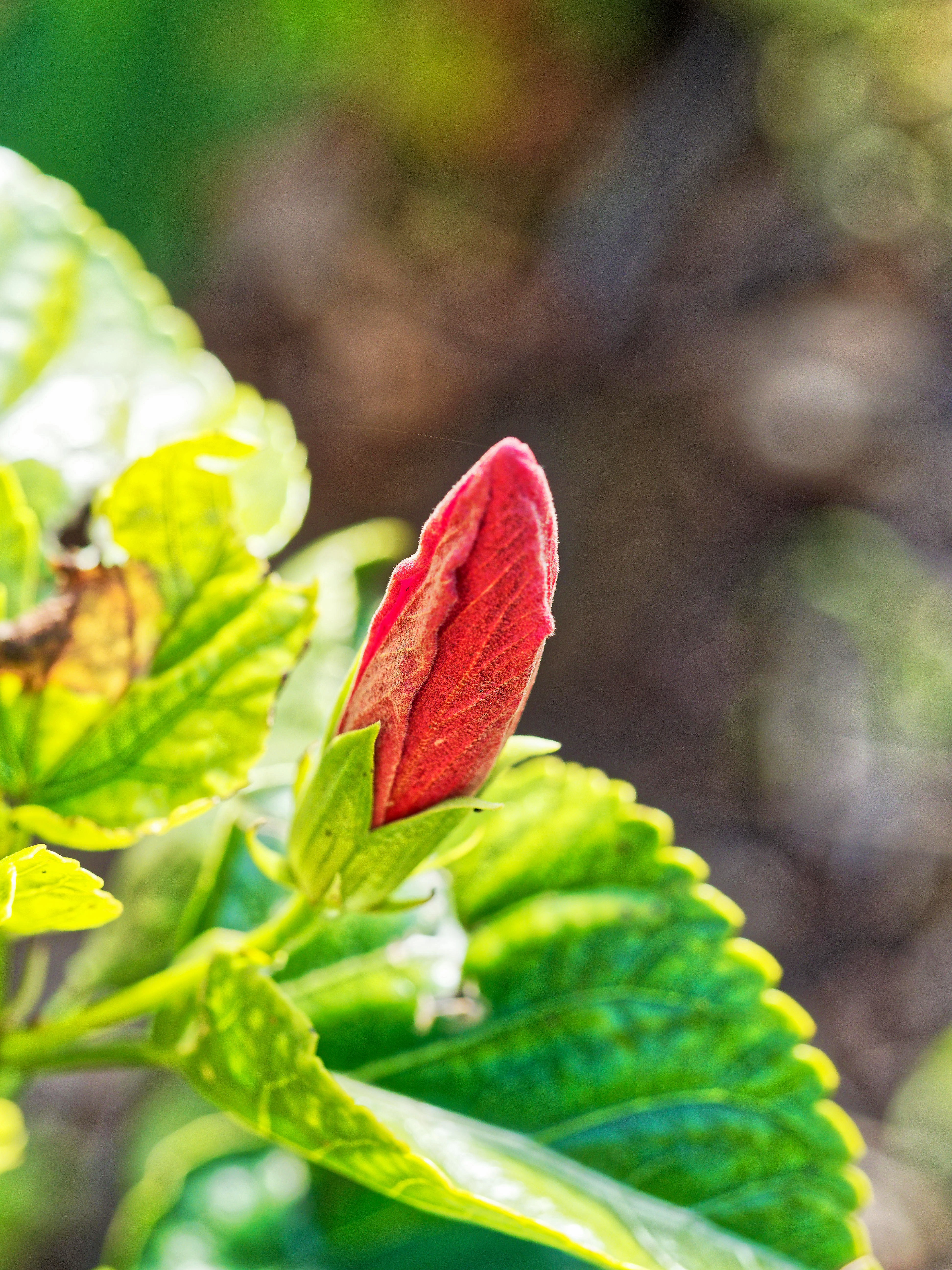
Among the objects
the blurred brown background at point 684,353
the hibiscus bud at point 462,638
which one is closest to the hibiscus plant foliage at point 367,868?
the hibiscus bud at point 462,638

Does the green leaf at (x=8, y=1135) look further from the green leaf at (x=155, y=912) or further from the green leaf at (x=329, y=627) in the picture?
the green leaf at (x=329, y=627)

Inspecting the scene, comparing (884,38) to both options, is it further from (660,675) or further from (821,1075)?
(821,1075)

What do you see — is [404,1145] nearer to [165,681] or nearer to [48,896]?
[48,896]

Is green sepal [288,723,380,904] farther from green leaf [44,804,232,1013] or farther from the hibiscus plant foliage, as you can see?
green leaf [44,804,232,1013]

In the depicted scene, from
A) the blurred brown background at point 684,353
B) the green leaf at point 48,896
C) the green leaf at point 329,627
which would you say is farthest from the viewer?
the blurred brown background at point 684,353

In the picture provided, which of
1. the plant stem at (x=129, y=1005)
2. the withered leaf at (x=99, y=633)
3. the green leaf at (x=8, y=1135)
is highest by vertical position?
the withered leaf at (x=99, y=633)

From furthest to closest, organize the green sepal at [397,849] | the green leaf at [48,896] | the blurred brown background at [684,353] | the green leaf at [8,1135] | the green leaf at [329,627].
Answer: the blurred brown background at [684,353], the green leaf at [329,627], the green leaf at [8,1135], the green sepal at [397,849], the green leaf at [48,896]

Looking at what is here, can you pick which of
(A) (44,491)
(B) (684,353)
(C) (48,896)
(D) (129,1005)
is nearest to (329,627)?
(A) (44,491)

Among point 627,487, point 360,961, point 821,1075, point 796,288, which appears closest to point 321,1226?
point 360,961

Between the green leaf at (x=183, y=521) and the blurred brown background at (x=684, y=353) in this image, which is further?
the blurred brown background at (x=684, y=353)
